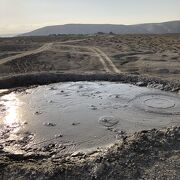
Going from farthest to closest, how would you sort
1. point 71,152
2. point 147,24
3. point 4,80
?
point 147,24
point 4,80
point 71,152

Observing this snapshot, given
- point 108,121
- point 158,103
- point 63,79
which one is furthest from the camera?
point 63,79

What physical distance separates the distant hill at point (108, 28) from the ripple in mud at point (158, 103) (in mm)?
126643

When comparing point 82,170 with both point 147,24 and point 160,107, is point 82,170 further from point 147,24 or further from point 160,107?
point 147,24

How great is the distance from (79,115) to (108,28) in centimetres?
14081

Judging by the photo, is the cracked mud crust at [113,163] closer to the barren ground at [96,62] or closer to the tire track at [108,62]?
the barren ground at [96,62]

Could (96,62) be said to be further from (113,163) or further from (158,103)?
(113,163)

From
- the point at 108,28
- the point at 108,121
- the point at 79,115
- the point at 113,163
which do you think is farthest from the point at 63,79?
the point at 108,28

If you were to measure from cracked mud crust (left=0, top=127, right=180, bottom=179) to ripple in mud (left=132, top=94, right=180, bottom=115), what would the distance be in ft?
9.50

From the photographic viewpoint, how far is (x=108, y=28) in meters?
149

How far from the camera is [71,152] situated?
327 inches

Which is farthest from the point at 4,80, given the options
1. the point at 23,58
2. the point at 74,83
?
the point at 23,58

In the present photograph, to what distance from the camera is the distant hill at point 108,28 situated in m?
140

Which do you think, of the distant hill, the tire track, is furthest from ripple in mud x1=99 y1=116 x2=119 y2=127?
the distant hill

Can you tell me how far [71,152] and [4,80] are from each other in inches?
277
